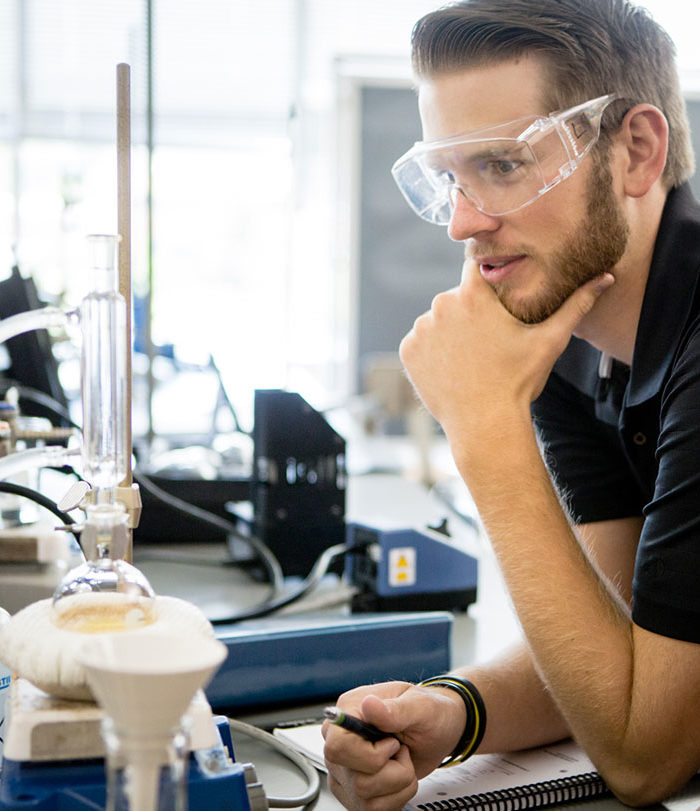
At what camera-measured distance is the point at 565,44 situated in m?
1.20

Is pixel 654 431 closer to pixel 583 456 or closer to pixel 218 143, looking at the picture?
pixel 583 456

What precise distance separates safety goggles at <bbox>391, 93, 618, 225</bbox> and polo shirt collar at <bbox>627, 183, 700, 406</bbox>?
160 millimetres

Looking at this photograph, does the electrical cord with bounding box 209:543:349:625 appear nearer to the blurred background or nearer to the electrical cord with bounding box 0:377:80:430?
the electrical cord with bounding box 0:377:80:430

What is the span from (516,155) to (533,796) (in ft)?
2.42

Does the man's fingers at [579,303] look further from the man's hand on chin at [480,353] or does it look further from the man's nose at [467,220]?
the man's nose at [467,220]

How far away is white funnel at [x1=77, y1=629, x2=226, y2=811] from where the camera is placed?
0.44 m

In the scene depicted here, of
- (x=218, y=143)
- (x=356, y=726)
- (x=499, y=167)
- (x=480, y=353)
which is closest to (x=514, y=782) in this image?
(x=356, y=726)

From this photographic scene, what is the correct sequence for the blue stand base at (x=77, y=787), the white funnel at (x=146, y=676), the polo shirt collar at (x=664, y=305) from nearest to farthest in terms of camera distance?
the white funnel at (x=146, y=676) < the blue stand base at (x=77, y=787) < the polo shirt collar at (x=664, y=305)

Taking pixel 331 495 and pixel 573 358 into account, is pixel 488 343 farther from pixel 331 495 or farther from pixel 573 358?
pixel 331 495

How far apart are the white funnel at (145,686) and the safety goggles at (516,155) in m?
0.86

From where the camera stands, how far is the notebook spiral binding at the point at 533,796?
2.83 ft

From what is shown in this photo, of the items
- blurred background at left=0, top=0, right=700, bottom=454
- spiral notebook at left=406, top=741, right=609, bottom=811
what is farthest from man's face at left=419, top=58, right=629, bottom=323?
blurred background at left=0, top=0, right=700, bottom=454

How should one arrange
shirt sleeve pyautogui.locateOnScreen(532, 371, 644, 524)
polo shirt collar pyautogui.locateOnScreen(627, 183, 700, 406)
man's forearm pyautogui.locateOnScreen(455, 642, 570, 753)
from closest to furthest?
man's forearm pyautogui.locateOnScreen(455, 642, 570, 753), polo shirt collar pyautogui.locateOnScreen(627, 183, 700, 406), shirt sleeve pyautogui.locateOnScreen(532, 371, 644, 524)

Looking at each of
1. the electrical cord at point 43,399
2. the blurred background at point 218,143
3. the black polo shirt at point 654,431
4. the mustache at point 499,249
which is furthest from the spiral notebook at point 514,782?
the blurred background at point 218,143
